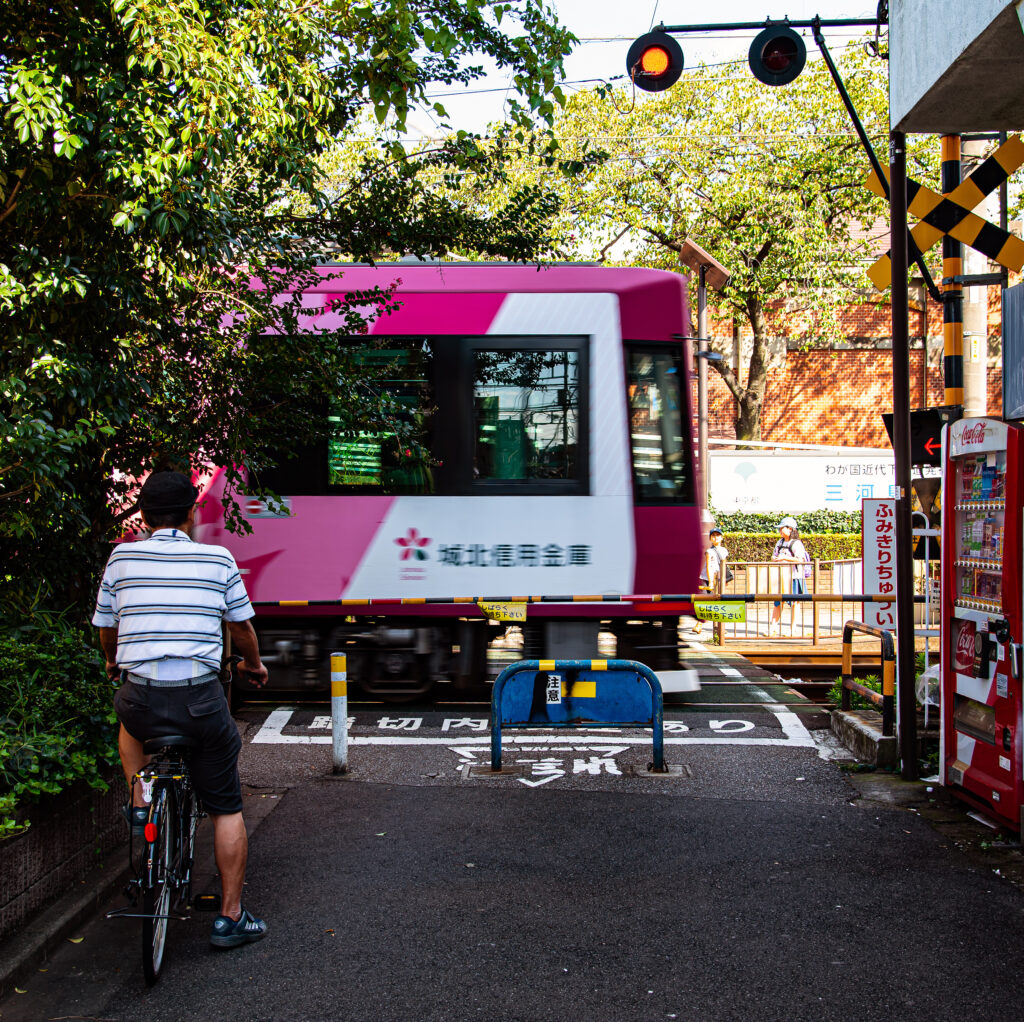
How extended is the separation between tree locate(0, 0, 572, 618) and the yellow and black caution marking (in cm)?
283

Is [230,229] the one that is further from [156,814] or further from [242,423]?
[156,814]

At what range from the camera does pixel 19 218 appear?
496 cm

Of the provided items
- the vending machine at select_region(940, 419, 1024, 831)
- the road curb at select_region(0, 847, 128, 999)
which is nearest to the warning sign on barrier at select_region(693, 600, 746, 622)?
the vending machine at select_region(940, 419, 1024, 831)

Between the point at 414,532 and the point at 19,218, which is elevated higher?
the point at 19,218

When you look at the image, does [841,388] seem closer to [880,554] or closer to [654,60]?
[654,60]

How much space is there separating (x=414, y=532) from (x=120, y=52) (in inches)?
197

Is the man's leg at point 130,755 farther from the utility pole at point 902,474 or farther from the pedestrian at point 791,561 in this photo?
the pedestrian at point 791,561

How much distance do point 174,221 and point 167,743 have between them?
7.65 ft

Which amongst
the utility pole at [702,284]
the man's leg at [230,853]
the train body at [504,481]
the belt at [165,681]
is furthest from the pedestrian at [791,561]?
the belt at [165,681]

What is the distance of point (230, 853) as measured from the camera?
4285 millimetres

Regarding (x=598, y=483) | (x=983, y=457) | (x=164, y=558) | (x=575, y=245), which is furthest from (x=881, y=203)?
(x=164, y=558)

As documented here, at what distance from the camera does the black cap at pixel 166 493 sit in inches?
167

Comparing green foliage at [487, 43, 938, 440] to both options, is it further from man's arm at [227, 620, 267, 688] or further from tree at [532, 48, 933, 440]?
man's arm at [227, 620, 267, 688]

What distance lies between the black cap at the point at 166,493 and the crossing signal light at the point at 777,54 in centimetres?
640
